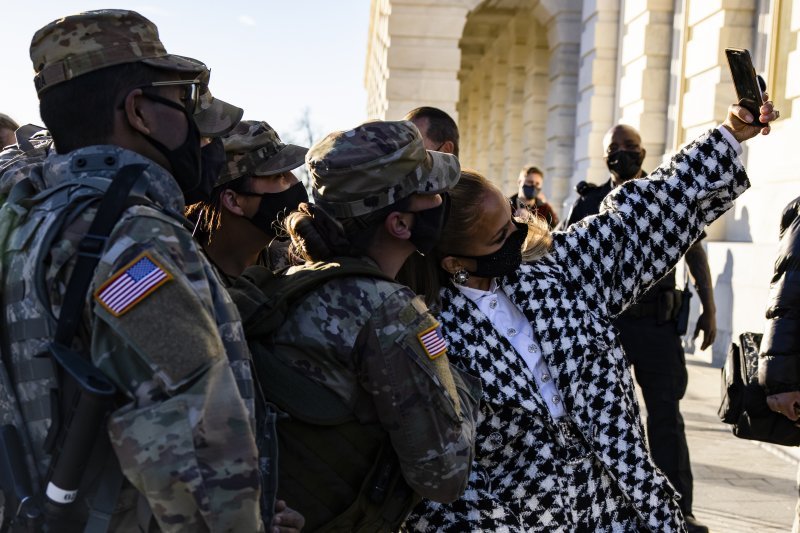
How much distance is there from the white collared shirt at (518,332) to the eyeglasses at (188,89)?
1.02 meters

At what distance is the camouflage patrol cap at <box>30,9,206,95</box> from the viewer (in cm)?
178

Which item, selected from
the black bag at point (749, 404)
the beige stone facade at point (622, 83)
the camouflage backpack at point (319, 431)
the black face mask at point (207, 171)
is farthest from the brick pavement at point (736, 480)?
the black face mask at point (207, 171)

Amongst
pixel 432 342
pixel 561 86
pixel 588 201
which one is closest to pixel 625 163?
pixel 588 201

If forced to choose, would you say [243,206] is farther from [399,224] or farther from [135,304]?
[135,304]

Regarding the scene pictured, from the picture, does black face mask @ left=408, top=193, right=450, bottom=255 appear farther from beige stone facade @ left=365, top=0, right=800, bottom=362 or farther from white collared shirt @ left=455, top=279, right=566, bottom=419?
beige stone facade @ left=365, top=0, right=800, bottom=362

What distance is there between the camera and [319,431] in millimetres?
2016

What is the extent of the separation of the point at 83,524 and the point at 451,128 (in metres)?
3.12

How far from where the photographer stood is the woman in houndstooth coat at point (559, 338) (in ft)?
8.41

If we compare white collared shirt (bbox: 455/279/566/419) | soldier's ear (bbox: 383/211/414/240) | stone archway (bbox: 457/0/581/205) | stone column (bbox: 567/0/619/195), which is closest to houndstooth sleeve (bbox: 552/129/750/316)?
white collared shirt (bbox: 455/279/566/419)

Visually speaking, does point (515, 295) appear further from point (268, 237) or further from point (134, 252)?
point (134, 252)

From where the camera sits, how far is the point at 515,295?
8.93 ft

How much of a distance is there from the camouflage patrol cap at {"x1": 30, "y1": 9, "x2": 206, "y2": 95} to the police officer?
3.74 metres

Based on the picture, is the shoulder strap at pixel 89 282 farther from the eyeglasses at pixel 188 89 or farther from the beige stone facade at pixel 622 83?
the beige stone facade at pixel 622 83

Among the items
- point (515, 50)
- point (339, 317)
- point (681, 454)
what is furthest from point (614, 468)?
point (515, 50)
